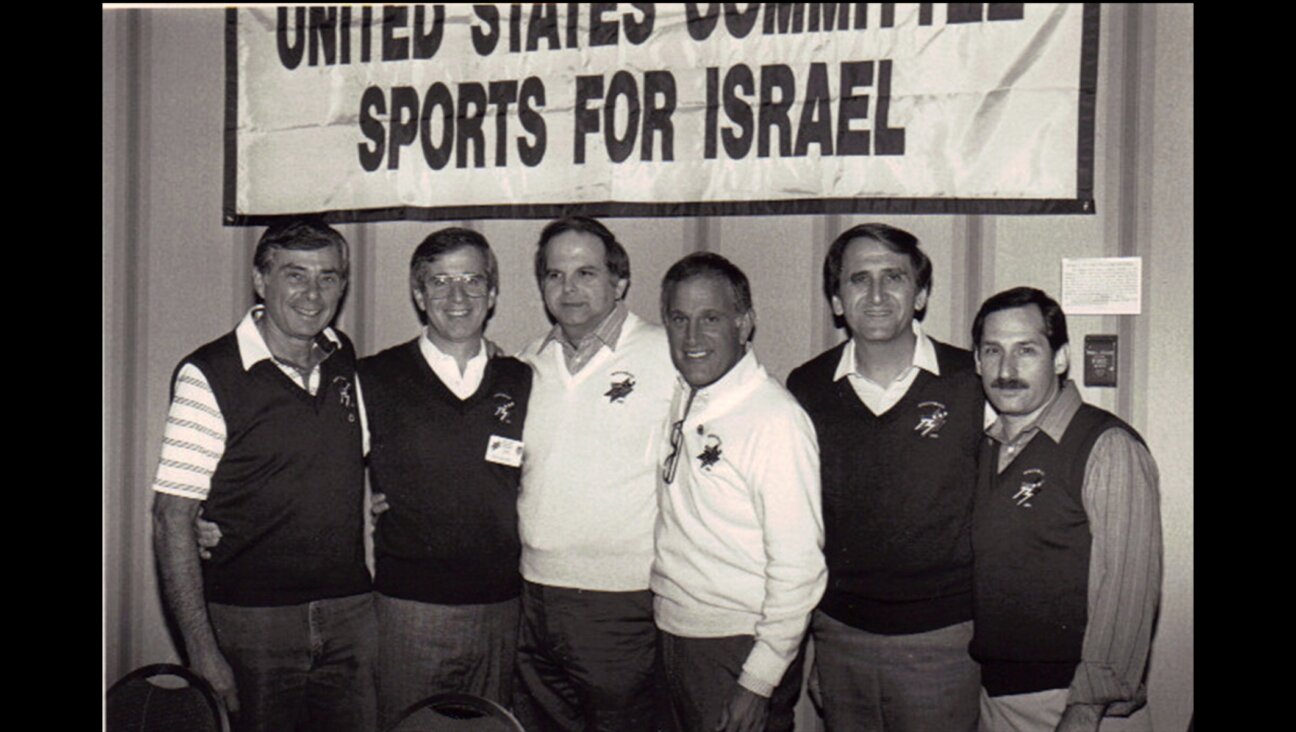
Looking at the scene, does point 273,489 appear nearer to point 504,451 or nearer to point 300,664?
point 300,664

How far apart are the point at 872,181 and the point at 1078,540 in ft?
4.21

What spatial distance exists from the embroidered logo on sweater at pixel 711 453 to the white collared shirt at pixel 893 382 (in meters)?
0.43

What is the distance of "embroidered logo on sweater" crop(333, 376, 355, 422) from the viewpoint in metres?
2.80

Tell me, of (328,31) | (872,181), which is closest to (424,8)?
(328,31)

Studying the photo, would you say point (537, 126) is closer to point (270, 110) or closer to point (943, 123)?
point (270, 110)

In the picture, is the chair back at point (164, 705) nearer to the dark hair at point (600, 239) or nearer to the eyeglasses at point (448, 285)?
the eyeglasses at point (448, 285)

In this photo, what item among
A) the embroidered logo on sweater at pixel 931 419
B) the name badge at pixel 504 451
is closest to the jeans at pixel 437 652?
the name badge at pixel 504 451

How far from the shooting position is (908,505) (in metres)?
2.63

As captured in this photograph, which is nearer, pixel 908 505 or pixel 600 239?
pixel 908 505

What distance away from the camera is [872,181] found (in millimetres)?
3215

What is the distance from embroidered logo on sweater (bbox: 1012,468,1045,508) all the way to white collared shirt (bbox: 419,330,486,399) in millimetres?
1383

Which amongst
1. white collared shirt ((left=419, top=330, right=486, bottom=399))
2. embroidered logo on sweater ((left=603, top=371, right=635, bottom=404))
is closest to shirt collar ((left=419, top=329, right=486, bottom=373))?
white collared shirt ((left=419, top=330, right=486, bottom=399))

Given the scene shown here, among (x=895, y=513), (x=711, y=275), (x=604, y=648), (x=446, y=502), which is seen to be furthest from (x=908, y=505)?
(x=446, y=502)

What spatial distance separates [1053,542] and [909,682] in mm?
500
